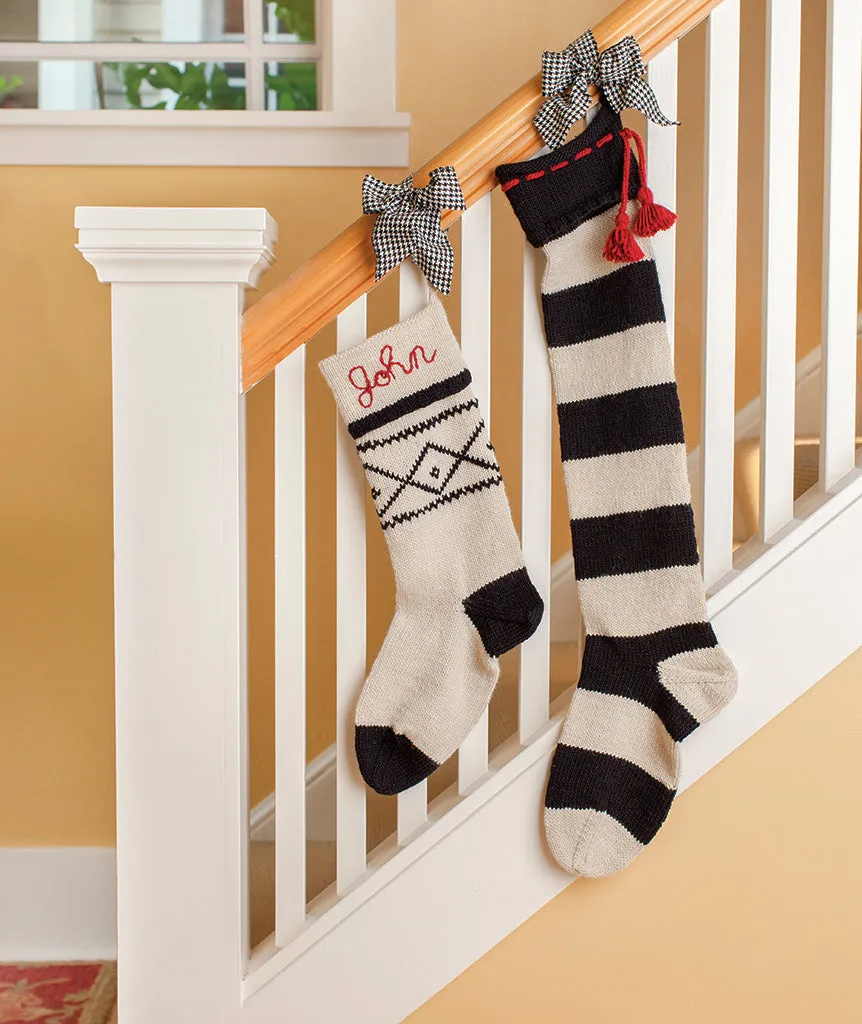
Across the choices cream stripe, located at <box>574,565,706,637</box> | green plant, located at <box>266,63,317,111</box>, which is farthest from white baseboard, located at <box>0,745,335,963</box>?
green plant, located at <box>266,63,317,111</box>

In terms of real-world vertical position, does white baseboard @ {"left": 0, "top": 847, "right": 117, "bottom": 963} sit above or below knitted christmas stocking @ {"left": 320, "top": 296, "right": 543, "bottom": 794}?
below

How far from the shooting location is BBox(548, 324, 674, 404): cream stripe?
1.03 meters

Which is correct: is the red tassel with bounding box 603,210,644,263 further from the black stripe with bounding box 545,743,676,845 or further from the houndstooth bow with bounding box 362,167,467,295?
the black stripe with bounding box 545,743,676,845

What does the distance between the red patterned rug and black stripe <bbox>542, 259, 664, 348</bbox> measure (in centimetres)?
132

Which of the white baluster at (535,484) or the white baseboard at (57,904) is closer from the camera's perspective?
the white baluster at (535,484)

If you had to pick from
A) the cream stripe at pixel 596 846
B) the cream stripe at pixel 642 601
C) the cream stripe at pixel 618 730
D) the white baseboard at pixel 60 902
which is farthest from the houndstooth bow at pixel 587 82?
the white baseboard at pixel 60 902

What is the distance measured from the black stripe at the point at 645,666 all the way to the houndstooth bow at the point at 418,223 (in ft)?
1.63

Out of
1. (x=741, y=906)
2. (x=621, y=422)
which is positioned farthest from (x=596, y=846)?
(x=621, y=422)

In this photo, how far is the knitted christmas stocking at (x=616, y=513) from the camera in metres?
1.03

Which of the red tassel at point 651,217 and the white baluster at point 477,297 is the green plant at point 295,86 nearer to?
the white baluster at point 477,297

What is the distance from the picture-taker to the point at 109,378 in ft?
5.76

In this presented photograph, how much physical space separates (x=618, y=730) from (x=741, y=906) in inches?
10.4

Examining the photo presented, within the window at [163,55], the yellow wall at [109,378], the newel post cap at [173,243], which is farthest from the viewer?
the window at [163,55]

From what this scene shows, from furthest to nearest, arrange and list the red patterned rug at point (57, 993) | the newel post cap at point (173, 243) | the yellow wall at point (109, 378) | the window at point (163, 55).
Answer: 1. the window at point (163, 55)
2. the yellow wall at point (109, 378)
3. the red patterned rug at point (57, 993)
4. the newel post cap at point (173, 243)
